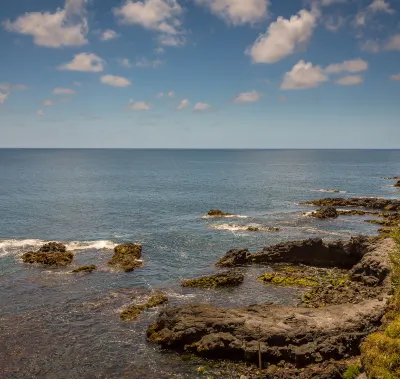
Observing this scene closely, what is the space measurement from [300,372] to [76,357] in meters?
21.7

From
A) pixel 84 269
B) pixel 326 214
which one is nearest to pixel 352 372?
pixel 84 269

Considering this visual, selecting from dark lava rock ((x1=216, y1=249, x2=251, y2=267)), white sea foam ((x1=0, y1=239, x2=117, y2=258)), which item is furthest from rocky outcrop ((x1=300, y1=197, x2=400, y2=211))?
white sea foam ((x1=0, y1=239, x2=117, y2=258))

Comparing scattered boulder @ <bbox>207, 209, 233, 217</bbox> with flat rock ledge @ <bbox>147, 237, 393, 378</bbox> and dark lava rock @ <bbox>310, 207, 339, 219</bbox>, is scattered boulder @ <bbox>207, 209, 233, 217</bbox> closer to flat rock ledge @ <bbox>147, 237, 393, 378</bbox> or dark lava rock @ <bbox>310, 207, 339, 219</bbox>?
dark lava rock @ <bbox>310, 207, 339, 219</bbox>

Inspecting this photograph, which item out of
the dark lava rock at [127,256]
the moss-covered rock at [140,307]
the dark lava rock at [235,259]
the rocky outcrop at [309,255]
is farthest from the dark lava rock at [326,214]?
the moss-covered rock at [140,307]

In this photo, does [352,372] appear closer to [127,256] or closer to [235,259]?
[235,259]

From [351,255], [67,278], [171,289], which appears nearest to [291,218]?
[351,255]

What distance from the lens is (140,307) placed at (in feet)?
163

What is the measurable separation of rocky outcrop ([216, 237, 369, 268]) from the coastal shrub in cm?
3440

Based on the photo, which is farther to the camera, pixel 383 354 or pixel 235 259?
pixel 235 259

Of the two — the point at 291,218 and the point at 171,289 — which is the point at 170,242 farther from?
the point at 291,218

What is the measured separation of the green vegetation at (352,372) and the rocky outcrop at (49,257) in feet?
159

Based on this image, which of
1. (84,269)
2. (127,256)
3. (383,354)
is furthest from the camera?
(127,256)

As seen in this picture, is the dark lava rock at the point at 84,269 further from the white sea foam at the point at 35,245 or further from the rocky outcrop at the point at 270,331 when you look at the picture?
the rocky outcrop at the point at 270,331

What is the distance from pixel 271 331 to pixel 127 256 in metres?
36.2
